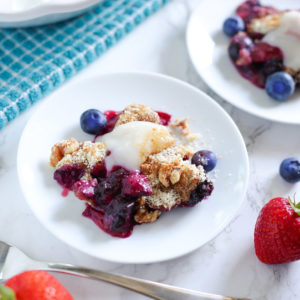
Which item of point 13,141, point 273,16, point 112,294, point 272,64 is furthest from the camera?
point 273,16

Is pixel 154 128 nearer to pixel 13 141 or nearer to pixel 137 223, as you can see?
pixel 137 223

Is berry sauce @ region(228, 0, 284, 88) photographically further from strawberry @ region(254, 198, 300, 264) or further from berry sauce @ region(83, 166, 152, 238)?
berry sauce @ region(83, 166, 152, 238)

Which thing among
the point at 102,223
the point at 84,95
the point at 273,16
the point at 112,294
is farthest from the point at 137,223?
the point at 273,16

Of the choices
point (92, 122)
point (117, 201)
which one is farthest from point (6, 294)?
point (92, 122)

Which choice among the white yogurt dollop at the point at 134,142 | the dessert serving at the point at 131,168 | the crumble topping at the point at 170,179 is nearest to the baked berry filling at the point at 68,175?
the dessert serving at the point at 131,168

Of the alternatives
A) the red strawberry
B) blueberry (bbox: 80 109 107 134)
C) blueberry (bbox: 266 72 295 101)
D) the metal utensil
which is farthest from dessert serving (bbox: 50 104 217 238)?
blueberry (bbox: 266 72 295 101)

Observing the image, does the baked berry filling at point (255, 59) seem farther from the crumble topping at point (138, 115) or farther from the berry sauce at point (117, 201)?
the berry sauce at point (117, 201)
